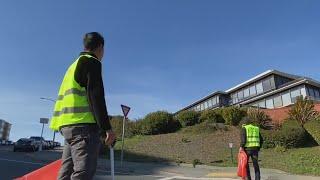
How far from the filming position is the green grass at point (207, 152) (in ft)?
63.8

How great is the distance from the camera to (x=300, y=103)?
2858 cm

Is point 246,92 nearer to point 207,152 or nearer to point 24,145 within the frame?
point 24,145

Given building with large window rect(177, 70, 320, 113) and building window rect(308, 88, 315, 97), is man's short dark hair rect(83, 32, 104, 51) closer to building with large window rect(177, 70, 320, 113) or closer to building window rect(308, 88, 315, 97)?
building with large window rect(177, 70, 320, 113)

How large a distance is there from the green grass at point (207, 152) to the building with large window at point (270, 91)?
66.6ft

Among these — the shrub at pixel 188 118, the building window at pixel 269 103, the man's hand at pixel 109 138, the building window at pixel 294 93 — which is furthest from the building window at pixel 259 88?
the man's hand at pixel 109 138

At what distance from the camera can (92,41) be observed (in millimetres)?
4965

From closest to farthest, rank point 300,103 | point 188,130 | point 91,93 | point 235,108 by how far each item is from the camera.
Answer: point 91,93 → point 300,103 → point 188,130 → point 235,108

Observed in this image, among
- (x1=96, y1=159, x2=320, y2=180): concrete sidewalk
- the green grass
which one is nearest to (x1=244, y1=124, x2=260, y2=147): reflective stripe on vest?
(x1=96, y1=159, x2=320, y2=180): concrete sidewalk

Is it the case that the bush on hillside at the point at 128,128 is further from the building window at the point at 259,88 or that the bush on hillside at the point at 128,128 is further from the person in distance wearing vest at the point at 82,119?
the person in distance wearing vest at the point at 82,119

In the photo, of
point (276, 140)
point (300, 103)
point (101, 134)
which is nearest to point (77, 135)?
point (101, 134)

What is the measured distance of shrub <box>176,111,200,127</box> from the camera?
34.1m

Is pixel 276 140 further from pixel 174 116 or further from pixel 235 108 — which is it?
pixel 174 116

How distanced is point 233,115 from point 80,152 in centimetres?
2864

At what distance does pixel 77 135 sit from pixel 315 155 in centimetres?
1871
